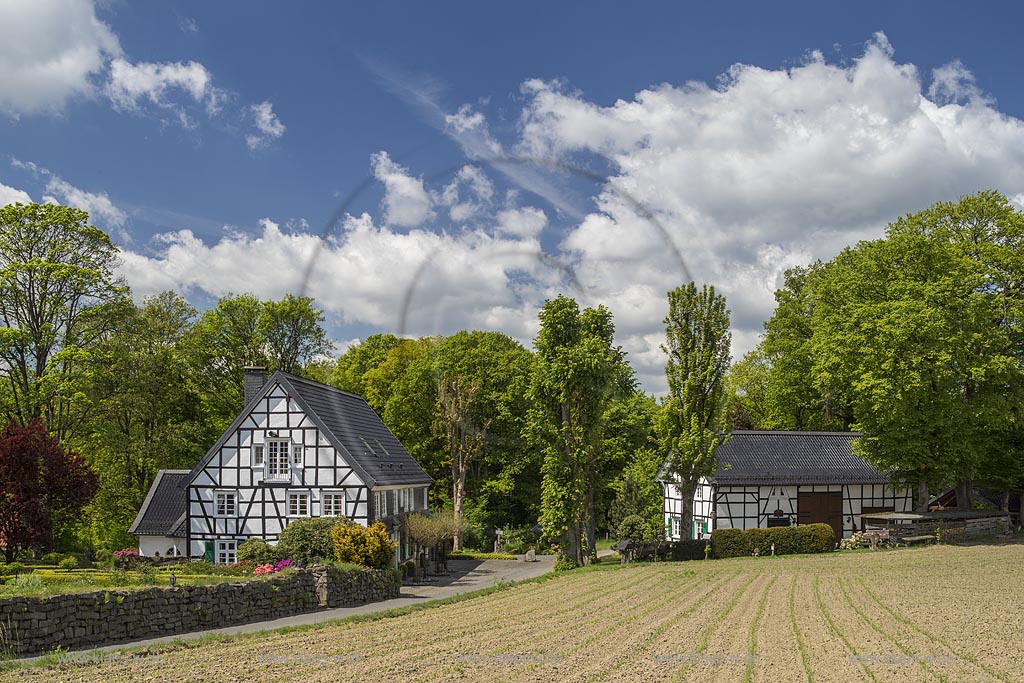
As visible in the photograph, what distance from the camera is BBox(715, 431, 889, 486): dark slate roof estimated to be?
144ft

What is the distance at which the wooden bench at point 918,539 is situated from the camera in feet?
131

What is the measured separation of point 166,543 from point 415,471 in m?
12.0

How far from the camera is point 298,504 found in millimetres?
35875

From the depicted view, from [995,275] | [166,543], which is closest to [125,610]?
[166,543]

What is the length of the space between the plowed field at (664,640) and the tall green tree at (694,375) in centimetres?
982

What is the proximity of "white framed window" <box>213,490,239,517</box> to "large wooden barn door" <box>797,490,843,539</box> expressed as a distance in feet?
91.0

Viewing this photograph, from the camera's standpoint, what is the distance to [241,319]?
54.1 metres

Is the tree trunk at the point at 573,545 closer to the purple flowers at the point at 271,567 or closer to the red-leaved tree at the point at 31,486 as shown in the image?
the purple flowers at the point at 271,567

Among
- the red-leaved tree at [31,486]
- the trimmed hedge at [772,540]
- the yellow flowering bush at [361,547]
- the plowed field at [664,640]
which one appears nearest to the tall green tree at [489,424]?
the trimmed hedge at [772,540]

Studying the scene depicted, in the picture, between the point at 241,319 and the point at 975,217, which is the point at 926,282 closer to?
the point at 975,217

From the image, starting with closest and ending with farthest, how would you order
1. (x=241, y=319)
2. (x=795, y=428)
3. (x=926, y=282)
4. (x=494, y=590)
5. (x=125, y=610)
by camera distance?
1. (x=125, y=610)
2. (x=494, y=590)
3. (x=926, y=282)
4. (x=241, y=319)
5. (x=795, y=428)

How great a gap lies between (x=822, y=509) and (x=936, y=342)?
36.0 feet

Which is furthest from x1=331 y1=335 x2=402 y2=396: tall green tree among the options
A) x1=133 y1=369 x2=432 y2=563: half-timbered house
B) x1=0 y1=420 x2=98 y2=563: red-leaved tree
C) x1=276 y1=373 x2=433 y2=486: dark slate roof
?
x1=0 y1=420 x2=98 y2=563: red-leaved tree

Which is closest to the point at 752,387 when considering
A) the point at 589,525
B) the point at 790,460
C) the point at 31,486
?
the point at 790,460
